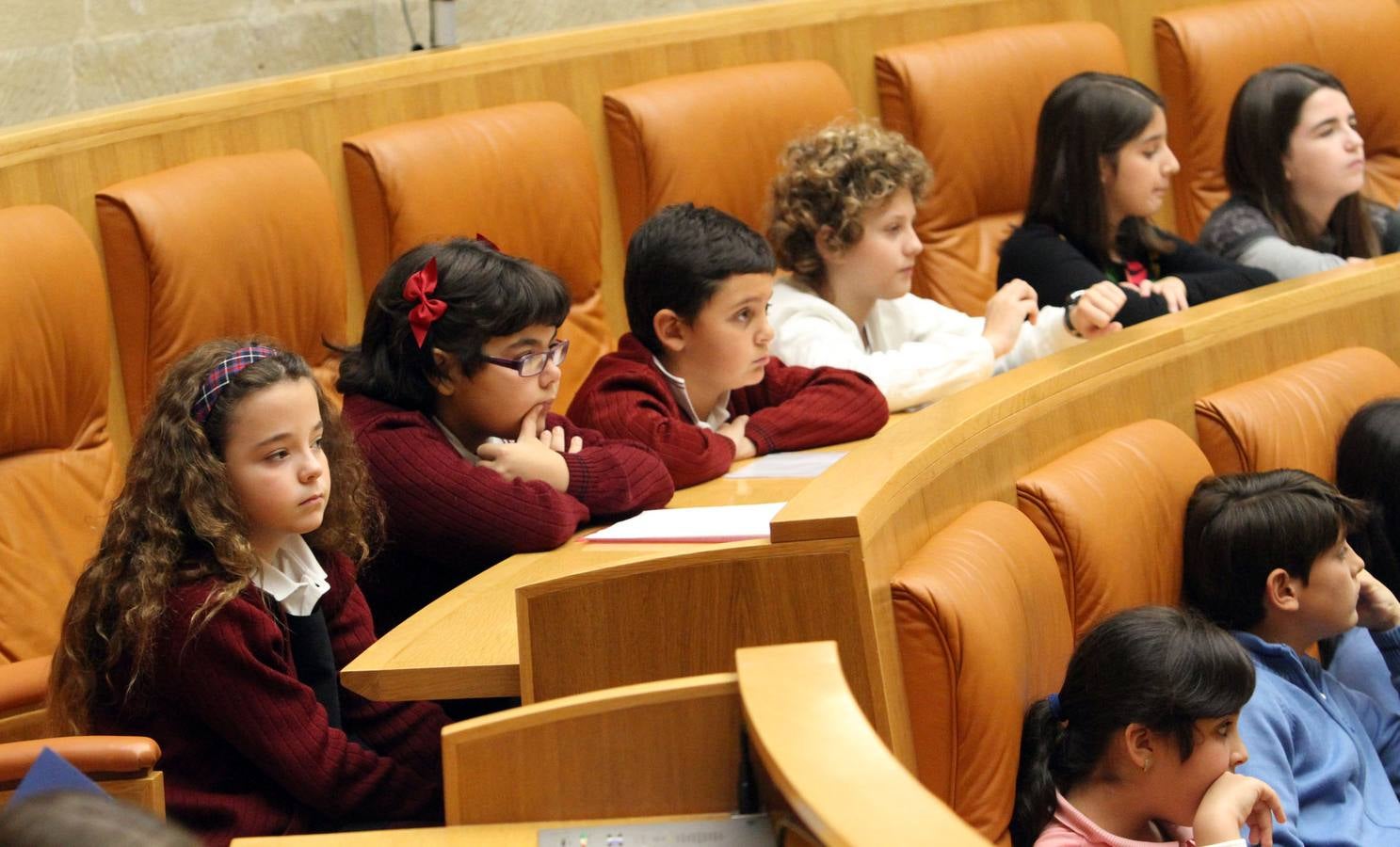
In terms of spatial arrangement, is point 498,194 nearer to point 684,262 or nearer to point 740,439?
point 684,262

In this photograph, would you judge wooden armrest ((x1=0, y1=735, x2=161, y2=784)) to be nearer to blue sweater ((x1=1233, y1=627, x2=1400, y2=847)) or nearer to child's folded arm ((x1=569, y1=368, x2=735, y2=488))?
child's folded arm ((x1=569, y1=368, x2=735, y2=488))

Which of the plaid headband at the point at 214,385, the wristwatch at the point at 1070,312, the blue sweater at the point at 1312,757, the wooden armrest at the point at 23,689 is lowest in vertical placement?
the blue sweater at the point at 1312,757

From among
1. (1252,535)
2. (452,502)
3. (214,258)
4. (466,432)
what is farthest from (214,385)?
(1252,535)

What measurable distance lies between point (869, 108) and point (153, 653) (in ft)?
8.63

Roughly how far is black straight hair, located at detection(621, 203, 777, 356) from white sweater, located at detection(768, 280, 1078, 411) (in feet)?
1.16

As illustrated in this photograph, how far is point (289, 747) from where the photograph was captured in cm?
182

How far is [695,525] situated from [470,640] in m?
0.38

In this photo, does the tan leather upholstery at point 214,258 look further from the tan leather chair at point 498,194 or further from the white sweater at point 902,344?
the white sweater at point 902,344

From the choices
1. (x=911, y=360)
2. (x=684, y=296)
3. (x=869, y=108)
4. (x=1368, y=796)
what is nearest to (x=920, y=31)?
(x=869, y=108)

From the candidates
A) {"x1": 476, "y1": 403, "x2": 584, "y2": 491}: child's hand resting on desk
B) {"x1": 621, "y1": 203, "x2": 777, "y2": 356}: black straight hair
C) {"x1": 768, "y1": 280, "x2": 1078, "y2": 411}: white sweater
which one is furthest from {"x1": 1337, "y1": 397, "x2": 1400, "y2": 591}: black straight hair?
{"x1": 476, "y1": 403, "x2": 584, "y2": 491}: child's hand resting on desk

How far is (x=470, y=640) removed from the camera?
181 centimetres

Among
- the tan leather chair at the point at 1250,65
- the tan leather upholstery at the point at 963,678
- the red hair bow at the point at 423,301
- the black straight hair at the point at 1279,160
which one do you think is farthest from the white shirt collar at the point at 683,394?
the tan leather chair at the point at 1250,65

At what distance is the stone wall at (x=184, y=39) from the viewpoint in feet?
11.8

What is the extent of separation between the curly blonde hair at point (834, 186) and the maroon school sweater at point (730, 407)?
0.35 metres
